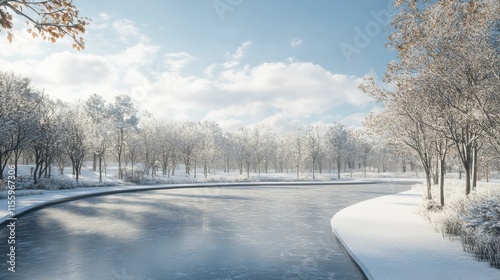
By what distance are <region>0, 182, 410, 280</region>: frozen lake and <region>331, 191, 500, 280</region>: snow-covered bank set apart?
0.62 metres

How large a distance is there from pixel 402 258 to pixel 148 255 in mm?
7312

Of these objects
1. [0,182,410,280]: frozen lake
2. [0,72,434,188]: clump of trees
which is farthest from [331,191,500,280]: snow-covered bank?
[0,72,434,188]: clump of trees

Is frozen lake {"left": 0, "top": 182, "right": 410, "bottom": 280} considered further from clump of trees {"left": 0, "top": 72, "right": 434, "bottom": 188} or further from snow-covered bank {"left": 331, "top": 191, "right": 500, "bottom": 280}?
clump of trees {"left": 0, "top": 72, "right": 434, "bottom": 188}

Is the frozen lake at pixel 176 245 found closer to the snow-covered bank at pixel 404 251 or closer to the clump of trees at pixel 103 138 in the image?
the snow-covered bank at pixel 404 251

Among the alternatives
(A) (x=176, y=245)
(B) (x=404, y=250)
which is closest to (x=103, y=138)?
(A) (x=176, y=245)

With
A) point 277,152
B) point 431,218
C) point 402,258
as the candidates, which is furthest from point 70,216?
point 277,152

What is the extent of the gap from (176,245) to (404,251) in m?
7.26

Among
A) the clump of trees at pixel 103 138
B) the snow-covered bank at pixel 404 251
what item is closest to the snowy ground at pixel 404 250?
the snow-covered bank at pixel 404 251

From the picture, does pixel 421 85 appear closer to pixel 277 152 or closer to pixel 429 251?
pixel 429 251

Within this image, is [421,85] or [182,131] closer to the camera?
[421,85]

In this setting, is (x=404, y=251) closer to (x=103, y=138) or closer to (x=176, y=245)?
(x=176, y=245)

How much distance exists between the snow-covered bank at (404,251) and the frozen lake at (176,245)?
62cm

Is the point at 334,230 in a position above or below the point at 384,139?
below

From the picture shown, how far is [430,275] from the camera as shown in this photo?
6.90 m
